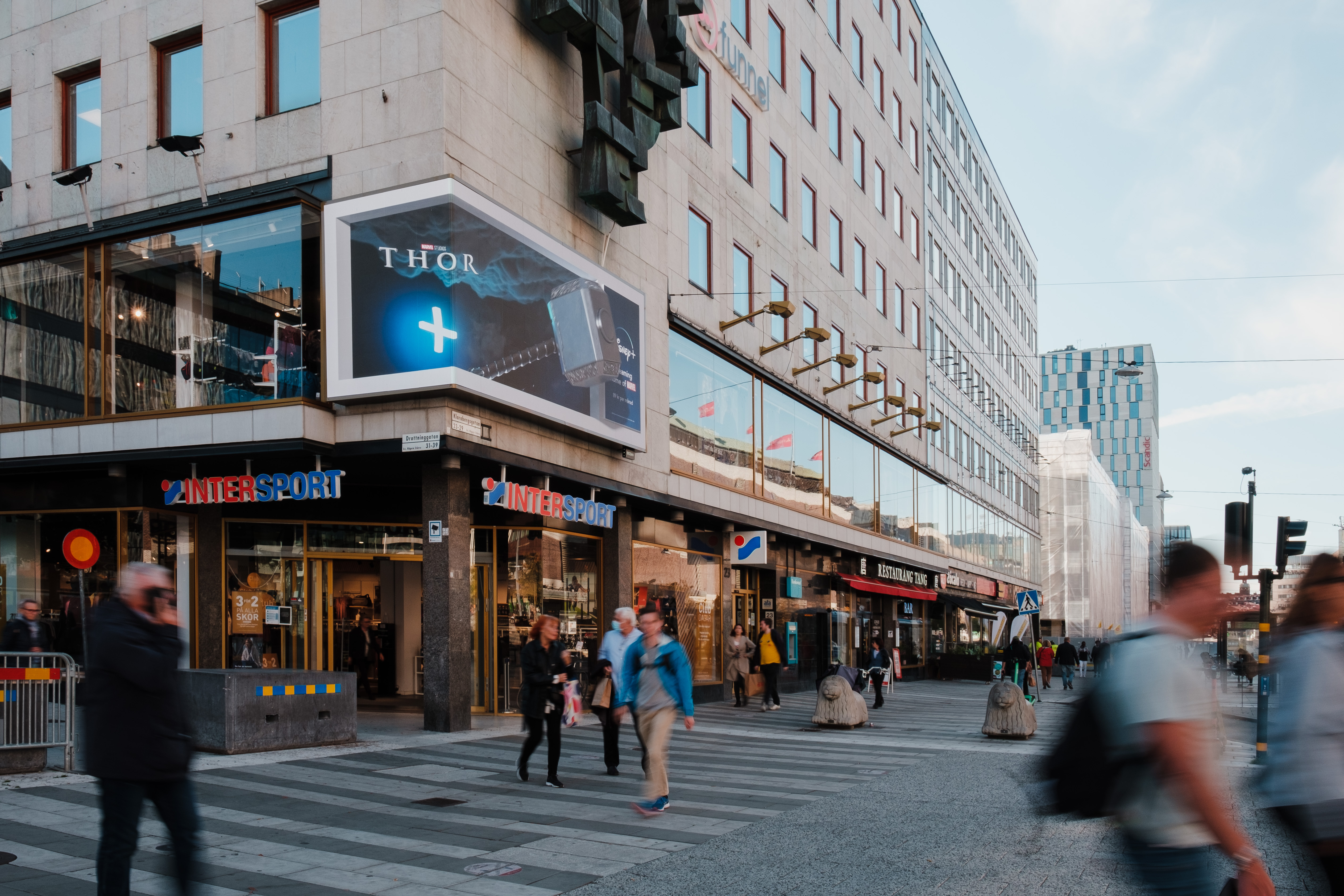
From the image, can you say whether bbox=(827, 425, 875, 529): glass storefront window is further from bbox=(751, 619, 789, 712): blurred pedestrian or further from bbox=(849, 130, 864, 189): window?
bbox=(751, 619, 789, 712): blurred pedestrian

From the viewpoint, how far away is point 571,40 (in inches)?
741

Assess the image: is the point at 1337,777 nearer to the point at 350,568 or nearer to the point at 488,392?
the point at 488,392

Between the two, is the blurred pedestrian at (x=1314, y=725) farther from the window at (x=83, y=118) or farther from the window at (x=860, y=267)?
the window at (x=860, y=267)

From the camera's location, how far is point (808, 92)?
31.7 m

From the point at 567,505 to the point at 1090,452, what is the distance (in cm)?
7811

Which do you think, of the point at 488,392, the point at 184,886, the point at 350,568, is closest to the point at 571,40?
the point at 488,392

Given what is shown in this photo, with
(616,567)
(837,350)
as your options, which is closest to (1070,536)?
(837,350)

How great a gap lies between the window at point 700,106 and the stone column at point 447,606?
36.3 feet

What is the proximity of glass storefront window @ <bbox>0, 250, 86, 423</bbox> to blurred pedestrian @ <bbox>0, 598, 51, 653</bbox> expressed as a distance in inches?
121

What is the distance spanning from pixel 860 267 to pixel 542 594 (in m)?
19.7

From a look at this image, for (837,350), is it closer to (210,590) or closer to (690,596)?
(690,596)

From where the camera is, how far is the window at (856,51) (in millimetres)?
36031

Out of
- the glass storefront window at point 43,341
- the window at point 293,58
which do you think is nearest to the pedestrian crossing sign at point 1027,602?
the window at point 293,58

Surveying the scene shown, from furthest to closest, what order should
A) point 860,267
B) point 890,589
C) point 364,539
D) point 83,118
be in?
point 890,589 < point 860,267 < point 364,539 < point 83,118
